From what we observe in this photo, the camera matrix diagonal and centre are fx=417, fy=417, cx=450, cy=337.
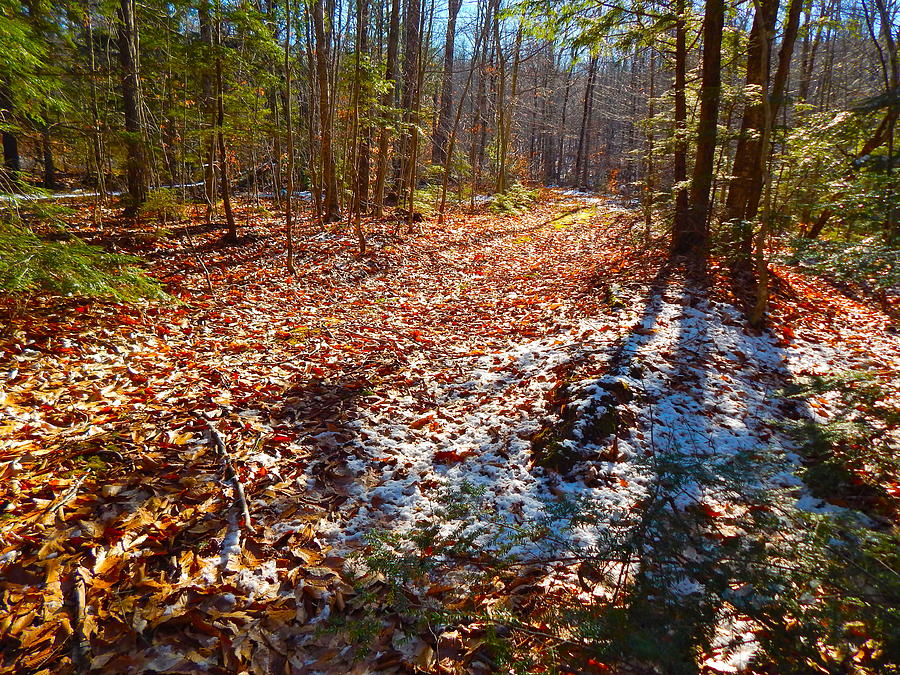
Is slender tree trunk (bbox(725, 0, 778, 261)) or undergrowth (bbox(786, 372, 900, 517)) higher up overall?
slender tree trunk (bbox(725, 0, 778, 261))

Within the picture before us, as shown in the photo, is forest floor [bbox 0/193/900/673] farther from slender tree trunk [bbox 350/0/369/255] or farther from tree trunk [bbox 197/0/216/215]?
slender tree trunk [bbox 350/0/369/255]

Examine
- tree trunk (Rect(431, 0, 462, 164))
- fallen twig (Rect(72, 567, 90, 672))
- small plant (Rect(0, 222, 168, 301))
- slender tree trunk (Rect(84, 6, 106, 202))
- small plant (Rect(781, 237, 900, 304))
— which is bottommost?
fallen twig (Rect(72, 567, 90, 672))

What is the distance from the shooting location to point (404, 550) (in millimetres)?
2689

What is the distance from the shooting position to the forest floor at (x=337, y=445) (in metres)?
2.14

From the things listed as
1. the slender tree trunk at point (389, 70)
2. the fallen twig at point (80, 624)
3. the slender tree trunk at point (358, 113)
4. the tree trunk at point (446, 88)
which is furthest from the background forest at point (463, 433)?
the tree trunk at point (446, 88)

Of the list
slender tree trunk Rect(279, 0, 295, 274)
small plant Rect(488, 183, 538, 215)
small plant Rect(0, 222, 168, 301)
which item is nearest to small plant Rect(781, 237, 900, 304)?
small plant Rect(0, 222, 168, 301)

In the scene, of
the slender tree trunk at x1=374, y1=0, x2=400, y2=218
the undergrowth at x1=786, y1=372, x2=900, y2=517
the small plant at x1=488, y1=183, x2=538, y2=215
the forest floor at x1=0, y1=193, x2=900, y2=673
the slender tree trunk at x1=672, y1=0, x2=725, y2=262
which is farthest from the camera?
the small plant at x1=488, y1=183, x2=538, y2=215

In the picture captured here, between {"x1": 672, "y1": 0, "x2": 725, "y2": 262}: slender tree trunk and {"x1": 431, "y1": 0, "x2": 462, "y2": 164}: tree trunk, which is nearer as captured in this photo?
{"x1": 672, "y1": 0, "x2": 725, "y2": 262}: slender tree trunk

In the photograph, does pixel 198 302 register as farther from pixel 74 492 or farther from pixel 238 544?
pixel 238 544

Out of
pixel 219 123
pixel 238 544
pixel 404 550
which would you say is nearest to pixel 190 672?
pixel 238 544

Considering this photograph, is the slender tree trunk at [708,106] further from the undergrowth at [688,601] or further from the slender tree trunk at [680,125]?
the undergrowth at [688,601]

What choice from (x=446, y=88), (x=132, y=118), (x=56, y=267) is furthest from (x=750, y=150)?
(x=446, y=88)

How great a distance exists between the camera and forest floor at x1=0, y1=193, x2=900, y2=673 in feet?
7.02

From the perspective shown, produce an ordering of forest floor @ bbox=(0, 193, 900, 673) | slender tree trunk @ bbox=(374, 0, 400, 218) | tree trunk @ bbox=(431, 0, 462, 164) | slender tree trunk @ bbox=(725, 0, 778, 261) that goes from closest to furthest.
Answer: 1. forest floor @ bbox=(0, 193, 900, 673)
2. slender tree trunk @ bbox=(725, 0, 778, 261)
3. slender tree trunk @ bbox=(374, 0, 400, 218)
4. tree trunk @ bbox=(431, 0, 462, 164)
